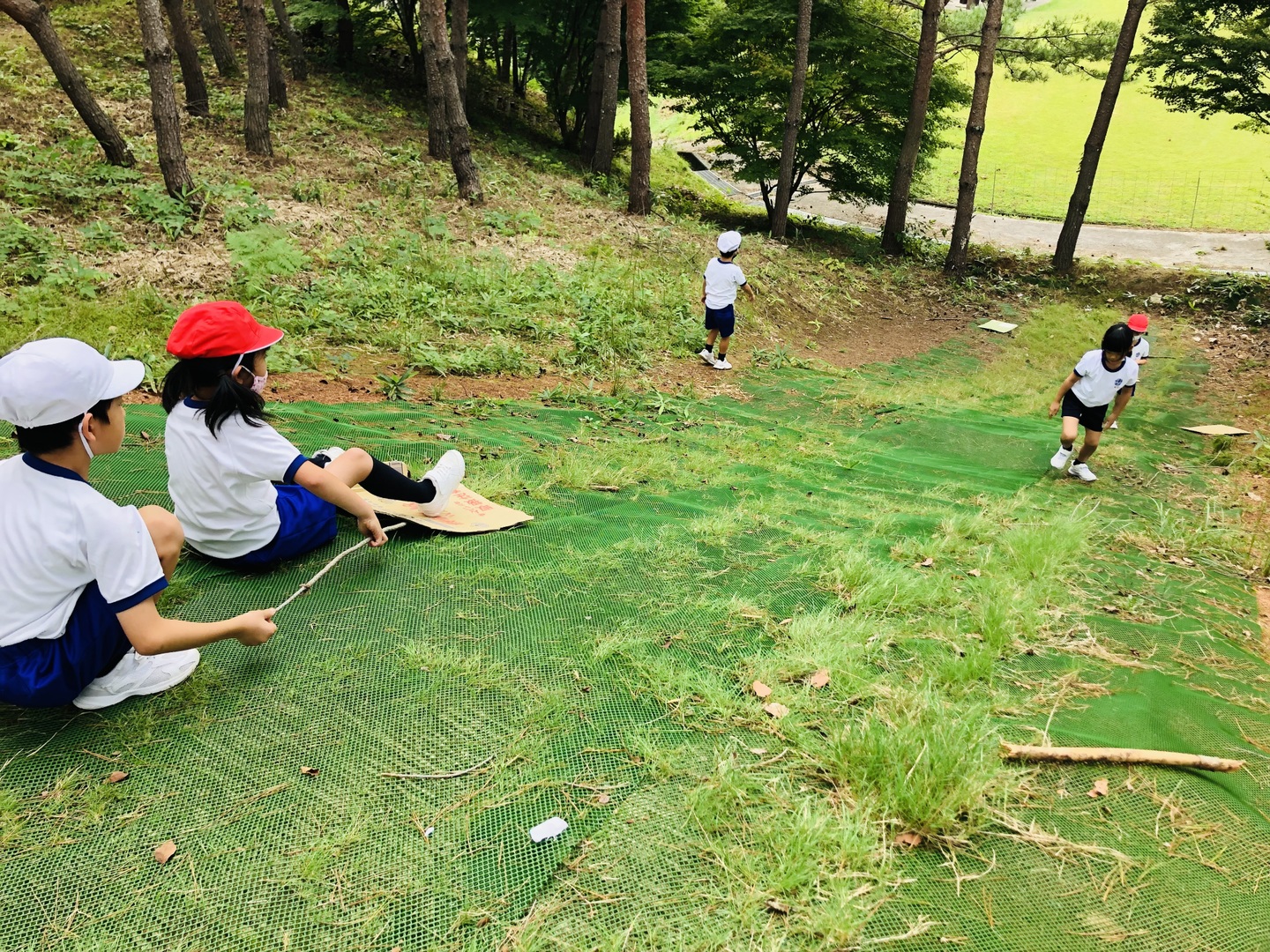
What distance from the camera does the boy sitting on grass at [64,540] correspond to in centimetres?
201

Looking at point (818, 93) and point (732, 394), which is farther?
point (818, 93)

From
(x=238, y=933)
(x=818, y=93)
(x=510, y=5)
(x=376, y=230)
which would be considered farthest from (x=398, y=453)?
(x=818, y=93)

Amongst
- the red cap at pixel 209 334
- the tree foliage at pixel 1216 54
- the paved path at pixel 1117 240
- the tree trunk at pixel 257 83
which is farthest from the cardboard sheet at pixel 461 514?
the paved path at pixel 1117 240

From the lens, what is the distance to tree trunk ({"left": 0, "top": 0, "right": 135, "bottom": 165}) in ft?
23.3

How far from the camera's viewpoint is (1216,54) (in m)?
13.8

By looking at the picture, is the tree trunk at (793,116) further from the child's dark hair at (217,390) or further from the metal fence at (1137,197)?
the child's dark hair at (217,390)

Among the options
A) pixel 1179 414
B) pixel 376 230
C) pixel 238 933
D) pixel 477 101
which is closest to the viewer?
pixel 238 933

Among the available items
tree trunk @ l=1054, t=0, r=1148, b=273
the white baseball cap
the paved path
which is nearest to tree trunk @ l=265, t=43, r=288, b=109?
the paved path

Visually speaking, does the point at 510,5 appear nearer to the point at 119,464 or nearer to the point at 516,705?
the point at 119,464

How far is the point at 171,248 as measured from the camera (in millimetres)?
7359

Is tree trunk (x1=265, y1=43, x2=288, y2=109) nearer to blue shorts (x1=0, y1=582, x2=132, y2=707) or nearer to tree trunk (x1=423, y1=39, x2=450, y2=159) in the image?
tree trunk (x1=423, y1=39, x2=450, y2=159)

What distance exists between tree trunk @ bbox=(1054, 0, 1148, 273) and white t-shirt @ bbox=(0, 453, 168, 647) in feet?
55.7

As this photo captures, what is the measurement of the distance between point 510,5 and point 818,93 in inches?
253

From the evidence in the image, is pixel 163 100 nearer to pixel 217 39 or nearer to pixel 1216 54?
pixel 217 39
